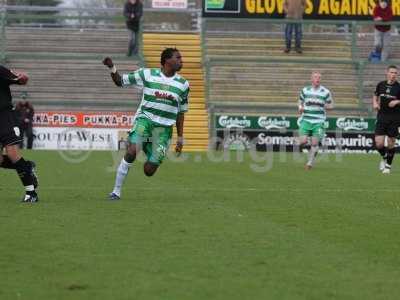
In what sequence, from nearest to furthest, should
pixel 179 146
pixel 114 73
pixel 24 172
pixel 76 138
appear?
pixel 24 172 → pixel 114 73 → pixel 179 146 → pixel 76 138

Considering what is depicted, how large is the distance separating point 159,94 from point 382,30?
27.0 m

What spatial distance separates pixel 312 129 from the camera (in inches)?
1052

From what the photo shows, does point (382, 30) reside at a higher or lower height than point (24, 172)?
lower

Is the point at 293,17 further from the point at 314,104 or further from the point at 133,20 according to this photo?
the point at 314,104

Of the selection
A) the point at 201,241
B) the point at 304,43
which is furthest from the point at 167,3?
the point at 201,241

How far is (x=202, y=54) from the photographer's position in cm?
4122

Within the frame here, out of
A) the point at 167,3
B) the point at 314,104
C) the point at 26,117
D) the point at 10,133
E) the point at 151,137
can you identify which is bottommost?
the point at 26,117

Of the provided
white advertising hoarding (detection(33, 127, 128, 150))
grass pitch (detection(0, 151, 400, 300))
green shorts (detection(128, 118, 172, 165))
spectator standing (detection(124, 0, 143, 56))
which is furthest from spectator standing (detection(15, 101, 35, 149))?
green shorts (detection(128, 118, 172, 165))

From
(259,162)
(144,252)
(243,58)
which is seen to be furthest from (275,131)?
(144,252)

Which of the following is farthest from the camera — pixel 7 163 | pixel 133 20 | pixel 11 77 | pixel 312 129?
pixel 133 20

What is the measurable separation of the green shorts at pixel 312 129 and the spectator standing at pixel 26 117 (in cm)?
1141

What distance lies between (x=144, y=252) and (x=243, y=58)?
31317mm

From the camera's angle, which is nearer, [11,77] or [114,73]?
[11,77]

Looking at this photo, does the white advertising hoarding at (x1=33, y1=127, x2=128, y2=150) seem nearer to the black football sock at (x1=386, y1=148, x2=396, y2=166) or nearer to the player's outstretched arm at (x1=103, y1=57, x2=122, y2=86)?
the black football sock at (x1=386, y1=148, x2=396, y2=166)
